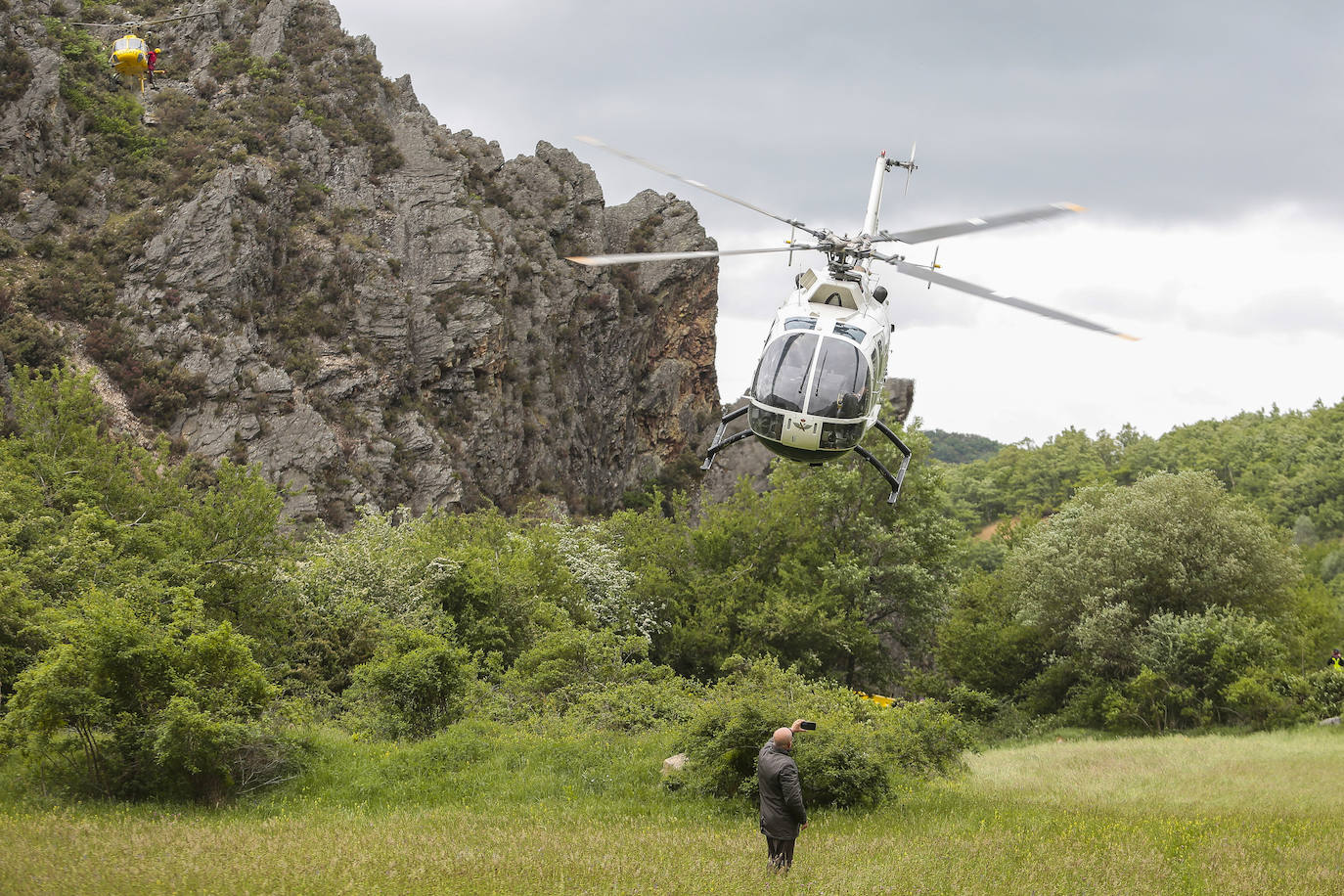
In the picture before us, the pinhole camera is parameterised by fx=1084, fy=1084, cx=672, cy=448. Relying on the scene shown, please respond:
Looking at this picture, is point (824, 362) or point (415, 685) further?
point (415, 685)

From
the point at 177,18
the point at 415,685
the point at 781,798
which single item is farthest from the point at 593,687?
the point at 177,18

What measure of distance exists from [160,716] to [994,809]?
1234 cm

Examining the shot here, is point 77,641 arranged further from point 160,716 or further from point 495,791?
point 495,791

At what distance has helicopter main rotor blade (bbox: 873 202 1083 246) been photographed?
1489 centimetres

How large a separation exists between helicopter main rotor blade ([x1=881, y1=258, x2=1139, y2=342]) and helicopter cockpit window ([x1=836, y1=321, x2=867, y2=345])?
1.16 metres

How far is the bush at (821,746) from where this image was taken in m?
16.2

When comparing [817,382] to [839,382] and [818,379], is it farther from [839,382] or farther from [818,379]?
[839,382]

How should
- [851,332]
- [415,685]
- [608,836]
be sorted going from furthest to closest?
[415,685] < [851,332] < [608,836]

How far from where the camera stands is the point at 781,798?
10742 mm

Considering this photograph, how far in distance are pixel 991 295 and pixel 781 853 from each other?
8282mm

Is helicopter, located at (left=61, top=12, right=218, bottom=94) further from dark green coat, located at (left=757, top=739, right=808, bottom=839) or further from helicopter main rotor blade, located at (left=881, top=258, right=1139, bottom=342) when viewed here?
dark green coat, located at (left=757, top=739, right=808, bottom=839)

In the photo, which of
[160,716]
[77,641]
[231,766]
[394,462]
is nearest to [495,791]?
[231,766]

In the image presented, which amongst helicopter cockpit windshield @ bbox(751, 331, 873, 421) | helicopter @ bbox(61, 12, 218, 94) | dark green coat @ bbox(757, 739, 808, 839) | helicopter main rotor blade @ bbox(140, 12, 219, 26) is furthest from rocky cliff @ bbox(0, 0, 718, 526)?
dark green coat @ bbox(757, 739, 808, 839)

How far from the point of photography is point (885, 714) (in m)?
18.6
